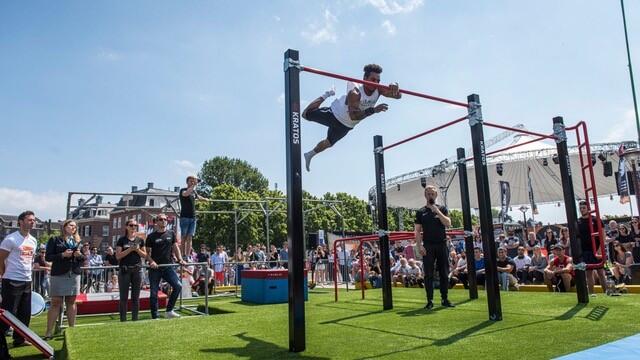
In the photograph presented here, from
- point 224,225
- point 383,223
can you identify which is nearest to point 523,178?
point 224,225

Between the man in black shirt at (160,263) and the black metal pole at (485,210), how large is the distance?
16.8ft

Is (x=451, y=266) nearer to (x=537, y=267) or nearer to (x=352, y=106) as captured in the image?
(x=537, y=267)

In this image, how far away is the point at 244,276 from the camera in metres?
10.8

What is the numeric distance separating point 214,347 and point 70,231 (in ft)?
13.3

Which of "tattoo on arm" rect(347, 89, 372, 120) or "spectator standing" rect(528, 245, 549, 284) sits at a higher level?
"tattoo on arm" rect(347, 89, 372, 120)

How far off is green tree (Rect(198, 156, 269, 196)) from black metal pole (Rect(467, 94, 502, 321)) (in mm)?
48024

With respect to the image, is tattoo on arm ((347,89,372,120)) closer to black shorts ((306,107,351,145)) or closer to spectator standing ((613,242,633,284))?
black shorts ((306,107,351,145))

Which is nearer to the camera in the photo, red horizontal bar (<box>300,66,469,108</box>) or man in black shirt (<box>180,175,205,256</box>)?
red horizontal bar (<box>300,66,469,108</box>)

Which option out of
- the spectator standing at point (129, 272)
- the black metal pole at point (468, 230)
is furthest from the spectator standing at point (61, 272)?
the black metal pole at point (468, 230)

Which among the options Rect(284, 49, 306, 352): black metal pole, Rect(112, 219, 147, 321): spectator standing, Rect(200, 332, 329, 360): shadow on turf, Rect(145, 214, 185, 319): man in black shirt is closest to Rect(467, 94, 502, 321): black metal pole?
Rect(284, 49, 306, 352): black metal pole

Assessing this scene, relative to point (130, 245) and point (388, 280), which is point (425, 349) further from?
point (130, 245)

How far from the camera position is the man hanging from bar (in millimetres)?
5977

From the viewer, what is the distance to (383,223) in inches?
318

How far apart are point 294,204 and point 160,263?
4.38 m
